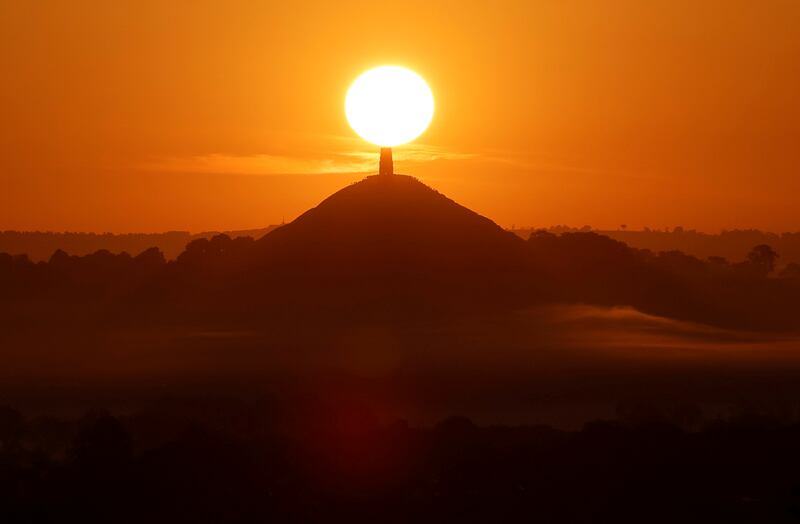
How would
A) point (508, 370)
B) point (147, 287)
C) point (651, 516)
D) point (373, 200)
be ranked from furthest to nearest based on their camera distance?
point (147, 287) < point (373, 200) < point (508, 370) < point (651, 516)

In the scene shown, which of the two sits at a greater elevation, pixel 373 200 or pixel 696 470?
pixel 373 200

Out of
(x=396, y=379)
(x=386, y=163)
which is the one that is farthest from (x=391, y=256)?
(x=396, y=379)

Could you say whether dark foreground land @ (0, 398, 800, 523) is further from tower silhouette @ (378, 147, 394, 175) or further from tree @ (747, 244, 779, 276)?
tree @ (747, 244, 779, 276)

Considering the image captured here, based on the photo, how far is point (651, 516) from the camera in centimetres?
4791

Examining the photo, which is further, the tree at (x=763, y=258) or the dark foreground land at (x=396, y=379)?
the tree at (x=763, y=258)

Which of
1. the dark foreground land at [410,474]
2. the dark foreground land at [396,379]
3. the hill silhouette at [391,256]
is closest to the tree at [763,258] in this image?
the dark foreground land at [396,379]

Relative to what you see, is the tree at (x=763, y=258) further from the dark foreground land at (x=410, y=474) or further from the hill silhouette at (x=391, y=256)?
the dark foreground land at (x=410, y=474)

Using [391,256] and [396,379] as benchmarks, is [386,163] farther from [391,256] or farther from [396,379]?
[396,379]

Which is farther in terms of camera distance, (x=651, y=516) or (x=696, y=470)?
(x=696, y=470)

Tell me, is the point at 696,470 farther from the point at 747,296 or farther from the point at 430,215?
the point at 747,296

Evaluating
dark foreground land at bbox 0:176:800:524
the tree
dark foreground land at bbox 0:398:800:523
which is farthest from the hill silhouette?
the tree

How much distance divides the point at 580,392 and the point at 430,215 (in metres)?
26.5

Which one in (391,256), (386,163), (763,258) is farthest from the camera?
(763,258)

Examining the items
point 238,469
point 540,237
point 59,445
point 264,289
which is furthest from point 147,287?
point 238,469
